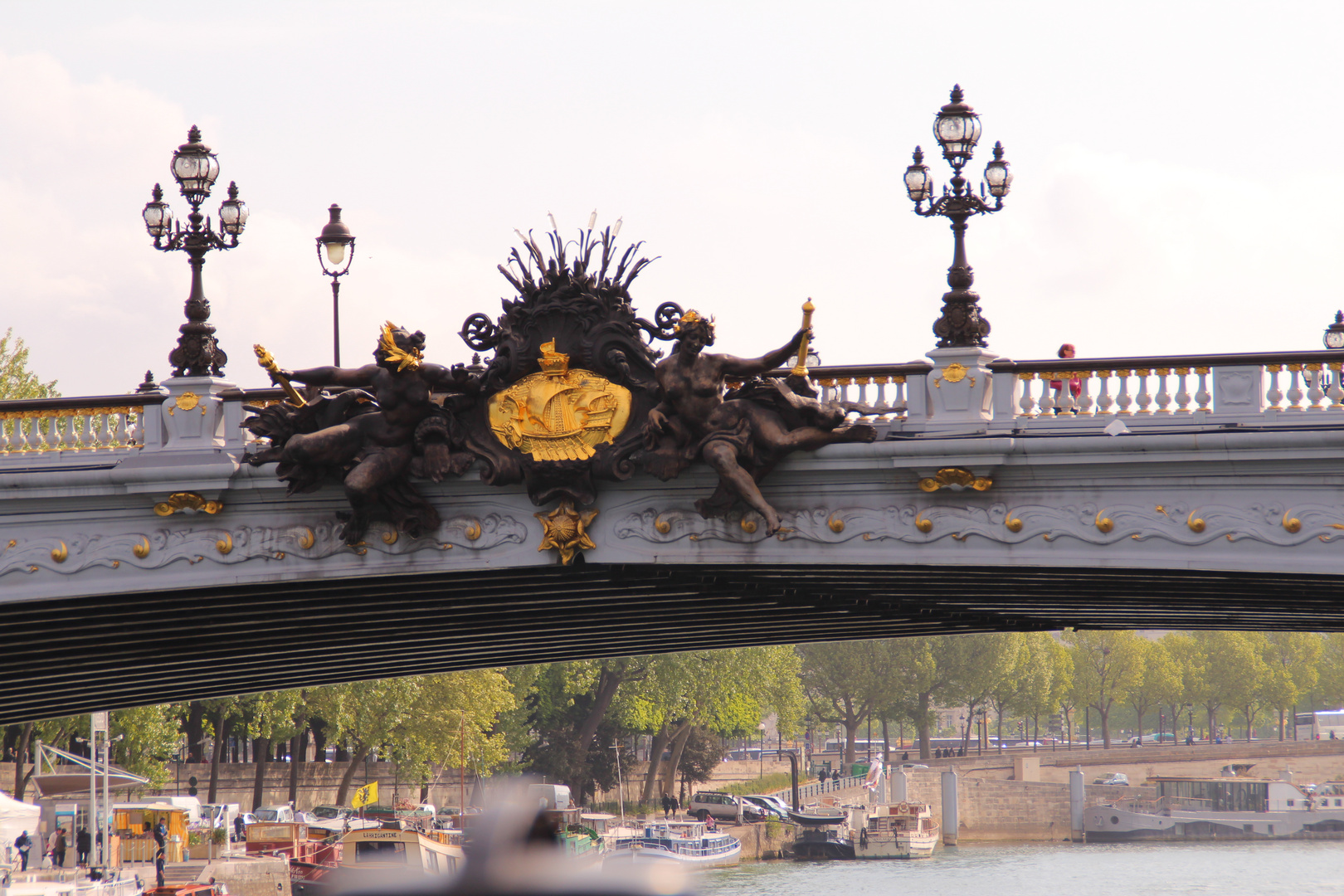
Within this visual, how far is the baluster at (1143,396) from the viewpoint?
57.5 ft

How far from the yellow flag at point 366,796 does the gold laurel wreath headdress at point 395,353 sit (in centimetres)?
4459

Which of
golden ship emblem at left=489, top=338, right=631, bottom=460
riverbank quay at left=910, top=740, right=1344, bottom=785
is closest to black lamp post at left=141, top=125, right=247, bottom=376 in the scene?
golden ship emblem at left=489, top=338, right=631, bottom=460

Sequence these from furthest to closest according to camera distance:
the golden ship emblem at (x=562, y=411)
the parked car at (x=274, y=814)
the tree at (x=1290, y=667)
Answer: the tree at (x=1290, y=667) < the parked car at (x=274, y=814) < the golden ship emblem at (x=562, y=411)

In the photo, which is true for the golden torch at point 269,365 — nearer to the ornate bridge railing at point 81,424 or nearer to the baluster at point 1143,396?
the ornate bridge railing at point 81,424

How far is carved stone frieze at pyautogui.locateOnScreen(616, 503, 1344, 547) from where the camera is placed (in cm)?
1708

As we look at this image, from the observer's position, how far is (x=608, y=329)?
61.5ft

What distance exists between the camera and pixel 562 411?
61.6 ft

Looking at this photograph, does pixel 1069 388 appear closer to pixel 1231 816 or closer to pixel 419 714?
pixel 419 714

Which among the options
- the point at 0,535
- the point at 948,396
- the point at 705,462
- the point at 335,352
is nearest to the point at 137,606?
the point at 0,535

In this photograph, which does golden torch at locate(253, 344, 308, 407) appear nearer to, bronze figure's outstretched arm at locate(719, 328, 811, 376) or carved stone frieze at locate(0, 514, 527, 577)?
carved stone frieze at locate(0, 514, 527, 577)

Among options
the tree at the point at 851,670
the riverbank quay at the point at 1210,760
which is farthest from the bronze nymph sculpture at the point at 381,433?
the riverbank quay at the point at 1210,760

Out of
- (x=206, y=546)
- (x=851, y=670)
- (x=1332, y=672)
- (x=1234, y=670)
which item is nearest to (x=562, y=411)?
(x=206, y=546)

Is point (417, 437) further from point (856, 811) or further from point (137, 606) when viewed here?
point (856, 811)

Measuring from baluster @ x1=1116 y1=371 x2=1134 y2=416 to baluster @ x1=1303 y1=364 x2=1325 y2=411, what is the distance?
1941 millimetres
